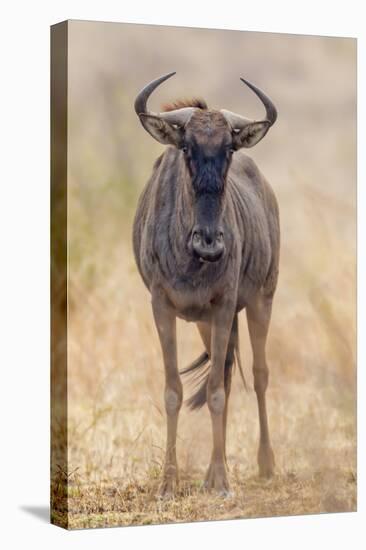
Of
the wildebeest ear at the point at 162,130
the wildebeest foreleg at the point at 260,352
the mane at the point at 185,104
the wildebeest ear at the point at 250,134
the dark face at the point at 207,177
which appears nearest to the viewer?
the dark face at the point at 207,177

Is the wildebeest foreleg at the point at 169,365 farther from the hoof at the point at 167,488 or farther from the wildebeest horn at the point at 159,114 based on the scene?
the wildebeest horn at the point at 159,114

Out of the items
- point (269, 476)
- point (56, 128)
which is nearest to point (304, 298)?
point (269, 476)

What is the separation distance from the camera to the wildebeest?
1139 cm

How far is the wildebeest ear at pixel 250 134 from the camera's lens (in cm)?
1159

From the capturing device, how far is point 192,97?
11969mm

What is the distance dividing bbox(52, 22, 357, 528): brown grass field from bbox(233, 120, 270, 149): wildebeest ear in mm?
493

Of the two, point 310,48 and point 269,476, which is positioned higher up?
point 310,48

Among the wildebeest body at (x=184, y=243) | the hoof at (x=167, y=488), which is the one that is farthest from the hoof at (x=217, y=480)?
the wildebeest body at (x=184, y=243)

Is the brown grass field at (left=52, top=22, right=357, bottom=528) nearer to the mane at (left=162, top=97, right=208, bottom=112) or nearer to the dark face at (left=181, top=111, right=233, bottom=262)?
the mane at (left=162, top=97, right=208, bottom=112)

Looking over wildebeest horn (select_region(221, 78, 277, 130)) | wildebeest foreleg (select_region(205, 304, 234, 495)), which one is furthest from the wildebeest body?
wildebeest horn (select_region(221, 78, 277, 130))

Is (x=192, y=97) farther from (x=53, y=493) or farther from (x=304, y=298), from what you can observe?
(x=53, y=493)

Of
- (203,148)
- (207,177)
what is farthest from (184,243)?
(203,148)

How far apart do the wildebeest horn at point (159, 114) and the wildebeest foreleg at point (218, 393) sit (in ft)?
4.91

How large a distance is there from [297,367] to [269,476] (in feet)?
3.07
